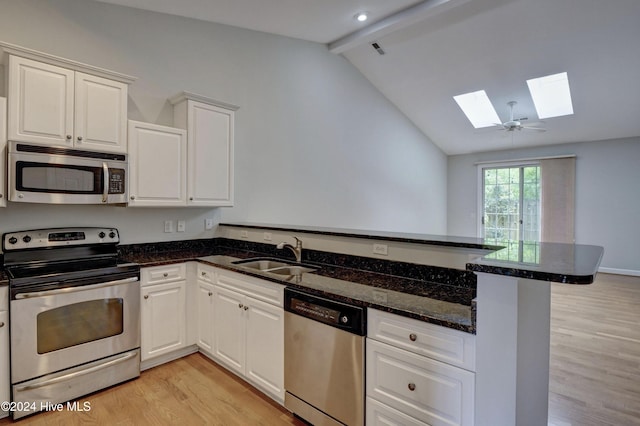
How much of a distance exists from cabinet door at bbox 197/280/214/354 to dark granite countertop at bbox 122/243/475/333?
0.29 meters

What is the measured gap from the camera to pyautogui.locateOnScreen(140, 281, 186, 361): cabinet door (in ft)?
8.79

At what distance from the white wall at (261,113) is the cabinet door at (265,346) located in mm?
1593

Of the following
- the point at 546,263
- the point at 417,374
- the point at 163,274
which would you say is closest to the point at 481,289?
the point at 546,263

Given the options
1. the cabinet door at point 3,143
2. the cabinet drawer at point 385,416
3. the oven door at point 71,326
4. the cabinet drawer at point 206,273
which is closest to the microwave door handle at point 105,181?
the cabinet door at point 3,143

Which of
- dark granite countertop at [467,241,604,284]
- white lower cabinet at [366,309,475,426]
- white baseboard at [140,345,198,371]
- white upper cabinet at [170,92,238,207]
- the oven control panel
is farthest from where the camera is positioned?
white upper cabinet at [170,92,238,207]

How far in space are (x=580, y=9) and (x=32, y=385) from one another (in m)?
5.93

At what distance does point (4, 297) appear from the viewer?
2.06 metres

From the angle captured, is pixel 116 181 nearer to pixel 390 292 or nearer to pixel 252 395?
pixel 252 395

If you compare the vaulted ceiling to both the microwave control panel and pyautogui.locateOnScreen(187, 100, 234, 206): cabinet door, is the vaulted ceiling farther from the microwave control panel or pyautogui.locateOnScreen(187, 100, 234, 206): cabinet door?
the microwave control panel

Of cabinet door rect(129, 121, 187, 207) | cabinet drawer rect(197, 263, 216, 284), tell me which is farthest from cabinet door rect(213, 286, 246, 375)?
cabinet door rect(129, 121, 187, 207)

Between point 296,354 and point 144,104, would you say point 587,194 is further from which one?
point 144,104

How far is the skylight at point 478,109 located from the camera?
602 cm

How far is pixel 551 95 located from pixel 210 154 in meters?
5.48

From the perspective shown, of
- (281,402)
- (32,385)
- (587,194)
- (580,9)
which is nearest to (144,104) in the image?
(32,385)
